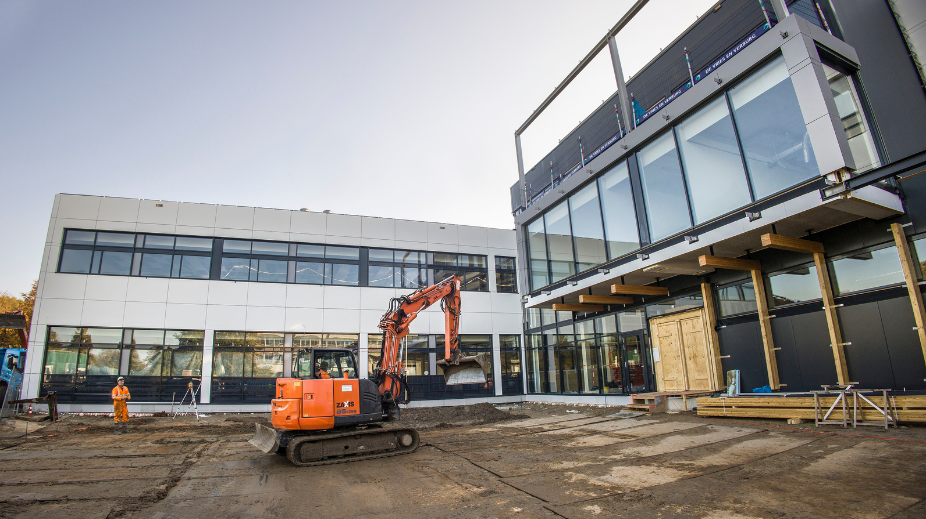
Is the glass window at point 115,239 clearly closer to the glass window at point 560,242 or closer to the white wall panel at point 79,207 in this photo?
the white wall panel at point 79,207

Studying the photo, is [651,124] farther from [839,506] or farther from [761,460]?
[839,506]

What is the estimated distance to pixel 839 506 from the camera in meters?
4.62

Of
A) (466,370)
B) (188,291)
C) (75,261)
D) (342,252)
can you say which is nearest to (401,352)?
(466,370)

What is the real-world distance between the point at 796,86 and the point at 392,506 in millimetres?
10080

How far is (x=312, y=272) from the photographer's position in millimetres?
20328

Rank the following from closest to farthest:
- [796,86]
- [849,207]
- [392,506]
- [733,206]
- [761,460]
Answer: [392,506], [761,460], [849,207], [796,86], [733,206]

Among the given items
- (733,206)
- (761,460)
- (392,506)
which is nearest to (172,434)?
(392,506)

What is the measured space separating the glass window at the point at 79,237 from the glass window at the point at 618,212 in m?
19.6

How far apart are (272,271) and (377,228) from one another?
4.93m

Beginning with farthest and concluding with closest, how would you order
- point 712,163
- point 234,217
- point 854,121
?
point 234,217 → point 712,163 → point 854,121

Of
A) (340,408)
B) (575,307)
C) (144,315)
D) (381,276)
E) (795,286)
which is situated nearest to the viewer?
(340,408)

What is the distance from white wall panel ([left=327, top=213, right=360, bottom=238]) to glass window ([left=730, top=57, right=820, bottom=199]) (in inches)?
613

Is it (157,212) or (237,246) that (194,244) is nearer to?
(237,246)

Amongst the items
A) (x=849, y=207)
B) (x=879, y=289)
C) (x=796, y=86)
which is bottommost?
(x=879, y=289)
